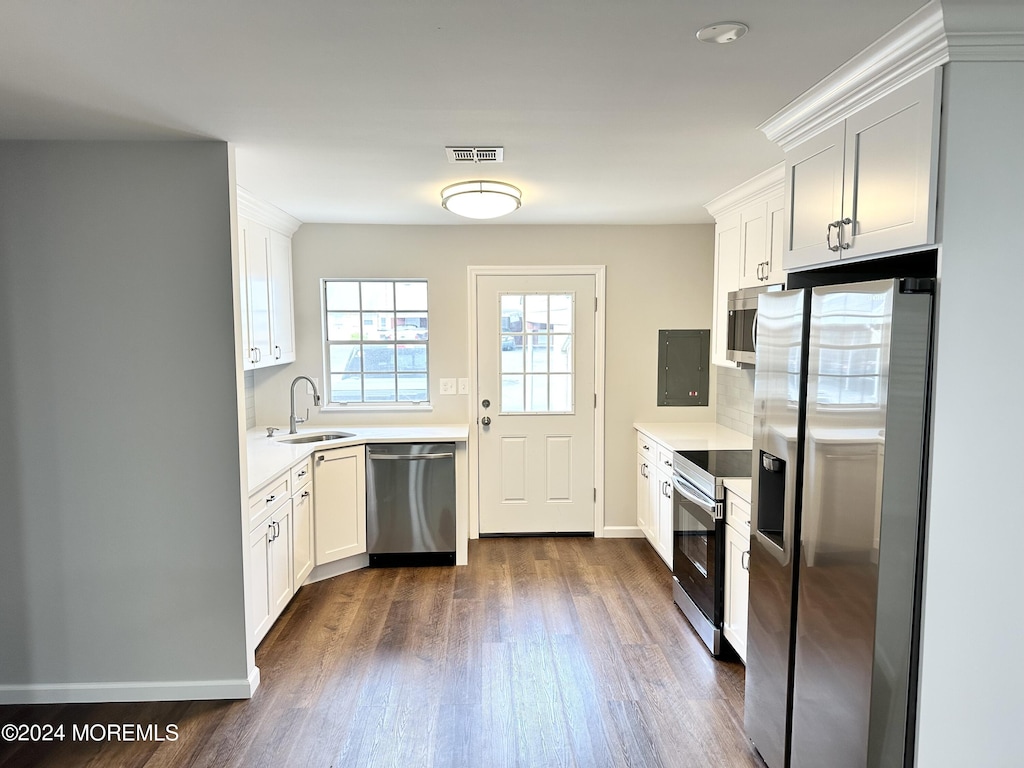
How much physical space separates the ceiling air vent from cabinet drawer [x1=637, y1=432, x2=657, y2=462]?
2.23 meters

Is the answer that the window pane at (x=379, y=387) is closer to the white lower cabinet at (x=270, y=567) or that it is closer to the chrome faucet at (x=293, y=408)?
the chrome faucet at (x=293, y=408)

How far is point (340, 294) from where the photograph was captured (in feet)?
15.3

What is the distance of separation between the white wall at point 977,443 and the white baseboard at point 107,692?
267 centimetres

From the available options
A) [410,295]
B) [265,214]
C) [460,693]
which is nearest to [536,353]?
[410,295]

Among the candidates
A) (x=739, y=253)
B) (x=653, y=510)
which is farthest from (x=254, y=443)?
(x=739, y=253)

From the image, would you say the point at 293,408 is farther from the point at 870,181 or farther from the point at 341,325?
the point at 870,181

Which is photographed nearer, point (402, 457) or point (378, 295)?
point (402, 457)

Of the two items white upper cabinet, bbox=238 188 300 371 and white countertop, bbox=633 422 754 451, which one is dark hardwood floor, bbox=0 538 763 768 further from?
white upper cabinet, bbox=238 188 300 371

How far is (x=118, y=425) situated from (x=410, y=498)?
1.91 meters

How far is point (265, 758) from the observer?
2344 millimetres

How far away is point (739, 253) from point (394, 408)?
260cm

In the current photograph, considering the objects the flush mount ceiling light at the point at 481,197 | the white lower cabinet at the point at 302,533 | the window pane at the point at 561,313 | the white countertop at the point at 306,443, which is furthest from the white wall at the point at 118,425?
the window pane at the point at 561,313

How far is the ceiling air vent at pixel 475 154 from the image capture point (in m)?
2.62

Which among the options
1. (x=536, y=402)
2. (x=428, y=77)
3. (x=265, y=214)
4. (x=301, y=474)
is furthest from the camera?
(x=536, y=402)
